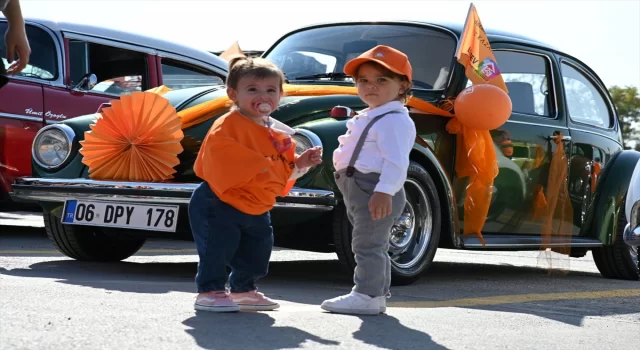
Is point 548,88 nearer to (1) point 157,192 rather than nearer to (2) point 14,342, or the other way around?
(1) point 157,192

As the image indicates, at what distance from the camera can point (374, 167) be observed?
481cm

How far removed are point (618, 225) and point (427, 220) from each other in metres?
2.41

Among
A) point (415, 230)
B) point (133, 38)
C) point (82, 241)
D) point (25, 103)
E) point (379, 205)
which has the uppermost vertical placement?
point (133, 38)

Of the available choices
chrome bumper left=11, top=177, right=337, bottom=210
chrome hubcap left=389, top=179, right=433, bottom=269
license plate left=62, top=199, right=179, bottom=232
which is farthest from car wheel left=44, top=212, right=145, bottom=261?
chrome hubcap left=389, top=179, right=433, bottom=269

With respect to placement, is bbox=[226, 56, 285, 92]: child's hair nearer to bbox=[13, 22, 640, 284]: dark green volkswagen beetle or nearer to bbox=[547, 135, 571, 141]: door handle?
bbox=[13, 22, 640, 284]: dark green volkswagen beetle

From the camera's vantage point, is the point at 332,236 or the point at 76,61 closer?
the point at 332,236

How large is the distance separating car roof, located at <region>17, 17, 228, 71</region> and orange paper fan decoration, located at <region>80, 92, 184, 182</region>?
324 centimetres

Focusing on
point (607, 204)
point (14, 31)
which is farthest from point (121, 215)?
point (607, 204)

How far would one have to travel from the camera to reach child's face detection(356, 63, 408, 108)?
4.91 meters

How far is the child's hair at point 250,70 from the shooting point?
4.63 m

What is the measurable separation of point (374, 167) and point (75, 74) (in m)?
5.07

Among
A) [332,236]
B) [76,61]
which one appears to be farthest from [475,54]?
[76,61]

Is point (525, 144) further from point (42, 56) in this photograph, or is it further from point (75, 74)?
point (42, 56)

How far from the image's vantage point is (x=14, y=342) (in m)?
3.45
